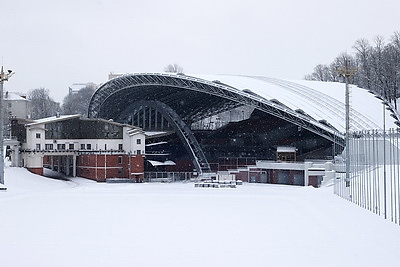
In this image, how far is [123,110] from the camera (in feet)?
263

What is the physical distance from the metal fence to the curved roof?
15172 millimetres

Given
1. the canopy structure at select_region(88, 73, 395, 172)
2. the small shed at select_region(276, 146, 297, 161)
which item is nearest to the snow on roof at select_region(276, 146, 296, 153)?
the small shed at select_region(276, 146, 297, 161)

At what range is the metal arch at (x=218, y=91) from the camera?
170 ft

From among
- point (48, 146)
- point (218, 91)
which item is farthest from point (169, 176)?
point (48, 146)

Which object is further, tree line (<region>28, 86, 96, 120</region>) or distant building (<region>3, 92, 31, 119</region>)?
tree line (<region>28, 86, 96, 120</region>)

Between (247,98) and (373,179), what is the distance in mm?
29265

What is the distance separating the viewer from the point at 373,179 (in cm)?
2697

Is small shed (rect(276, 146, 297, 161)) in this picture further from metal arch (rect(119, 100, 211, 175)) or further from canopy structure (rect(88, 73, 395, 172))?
metal arch (rect(119, 100, 211, 175))

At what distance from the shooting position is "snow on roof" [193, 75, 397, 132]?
52938 mm

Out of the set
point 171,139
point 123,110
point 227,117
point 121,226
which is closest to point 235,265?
point 121,226

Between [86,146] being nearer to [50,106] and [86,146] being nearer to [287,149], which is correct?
[287,149]

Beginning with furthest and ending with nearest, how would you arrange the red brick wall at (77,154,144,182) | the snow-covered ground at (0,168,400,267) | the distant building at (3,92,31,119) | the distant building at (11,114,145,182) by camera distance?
the distant building at (3,92,31,119), the red brick wall at (77,154,144,182), the distant building at (11,114,145,182), the snow-covered ground at (0,168,400,267)

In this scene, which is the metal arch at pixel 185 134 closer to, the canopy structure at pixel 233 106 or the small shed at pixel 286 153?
the canopy structure at pixel 233 106

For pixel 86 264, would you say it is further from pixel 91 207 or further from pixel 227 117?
pixel 227 117
